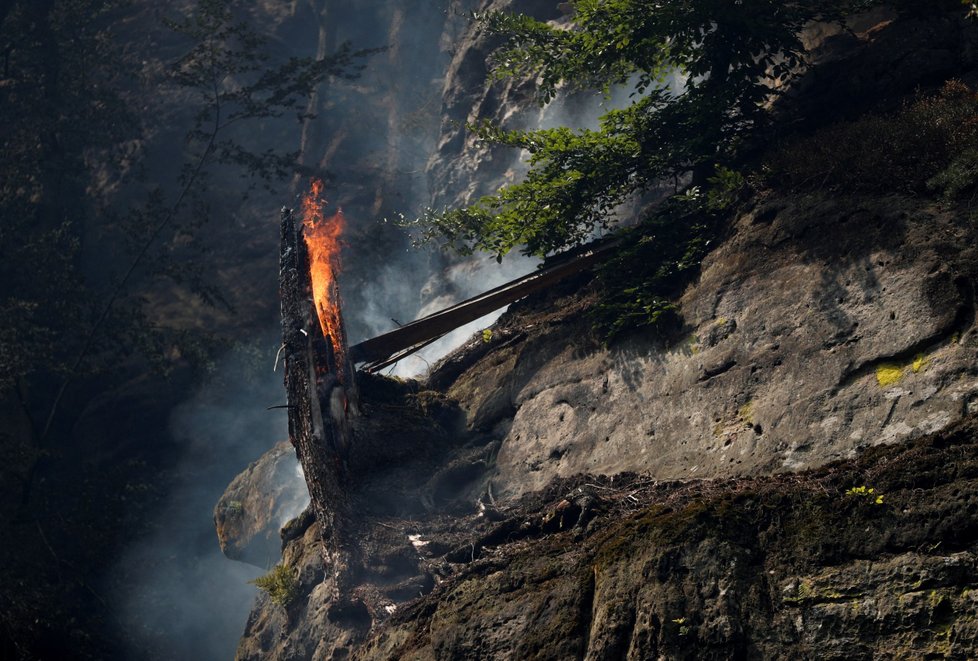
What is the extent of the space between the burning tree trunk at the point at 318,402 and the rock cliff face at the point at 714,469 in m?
0.34

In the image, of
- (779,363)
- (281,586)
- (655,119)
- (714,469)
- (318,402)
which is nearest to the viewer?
(714,469)

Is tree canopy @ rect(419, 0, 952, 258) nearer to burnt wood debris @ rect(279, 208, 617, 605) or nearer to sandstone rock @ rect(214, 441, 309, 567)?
burnt wood debris @ rect(279, 208, 617, 605)

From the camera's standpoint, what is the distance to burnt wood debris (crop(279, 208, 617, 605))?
40.4 feet

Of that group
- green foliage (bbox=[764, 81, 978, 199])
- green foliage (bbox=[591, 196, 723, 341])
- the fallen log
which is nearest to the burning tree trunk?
the fallen log

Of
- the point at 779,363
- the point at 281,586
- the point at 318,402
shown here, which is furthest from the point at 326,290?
the point at 779,363

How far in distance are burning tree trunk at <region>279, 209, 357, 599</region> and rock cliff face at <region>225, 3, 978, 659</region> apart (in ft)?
1.13

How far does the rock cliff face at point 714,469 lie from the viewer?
6.43 meters

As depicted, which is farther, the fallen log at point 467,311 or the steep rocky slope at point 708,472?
the fallen log at point 467,311

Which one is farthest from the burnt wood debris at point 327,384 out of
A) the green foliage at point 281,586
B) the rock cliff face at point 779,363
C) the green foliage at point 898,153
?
the green foliage at point 898,153

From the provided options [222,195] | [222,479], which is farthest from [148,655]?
[222,195]

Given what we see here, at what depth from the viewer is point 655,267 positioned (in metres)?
11.7

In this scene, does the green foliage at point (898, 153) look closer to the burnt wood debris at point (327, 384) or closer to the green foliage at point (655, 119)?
the green foliage at point (655, 119)

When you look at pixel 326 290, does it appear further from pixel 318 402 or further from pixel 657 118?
pixel 657 118

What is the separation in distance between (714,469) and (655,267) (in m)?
3.63
